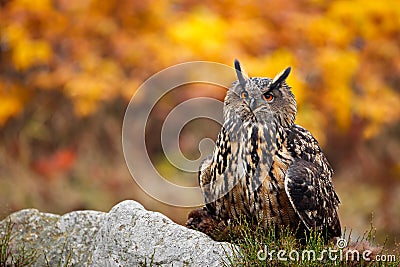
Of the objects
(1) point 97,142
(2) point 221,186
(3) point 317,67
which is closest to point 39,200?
(1) point 97,142

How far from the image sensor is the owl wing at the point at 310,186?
158 inches

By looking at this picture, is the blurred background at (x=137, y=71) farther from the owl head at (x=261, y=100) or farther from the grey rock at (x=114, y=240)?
the owl head at (x=261, y=100)

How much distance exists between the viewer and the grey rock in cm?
410

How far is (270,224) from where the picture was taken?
4109 millimetres

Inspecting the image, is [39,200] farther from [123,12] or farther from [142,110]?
[123,12]

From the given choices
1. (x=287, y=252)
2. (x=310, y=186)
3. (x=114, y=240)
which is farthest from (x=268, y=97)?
(x=114, y=240)

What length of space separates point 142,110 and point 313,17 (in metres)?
2.75

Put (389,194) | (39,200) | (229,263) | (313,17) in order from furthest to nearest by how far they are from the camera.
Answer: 1. (389,194)
2. (313,17)
3. (39,200)
4. (229,263)

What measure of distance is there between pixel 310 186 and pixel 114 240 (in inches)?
51.6

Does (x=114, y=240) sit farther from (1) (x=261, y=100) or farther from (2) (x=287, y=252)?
(1) (x=261, y=100)

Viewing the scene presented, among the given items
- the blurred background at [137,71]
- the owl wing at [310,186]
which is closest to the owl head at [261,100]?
the owl wing at [310,186]

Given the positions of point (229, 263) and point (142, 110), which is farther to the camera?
point (142, 110)

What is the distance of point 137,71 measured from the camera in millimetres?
8922

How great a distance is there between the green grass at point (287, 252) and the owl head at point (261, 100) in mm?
696
